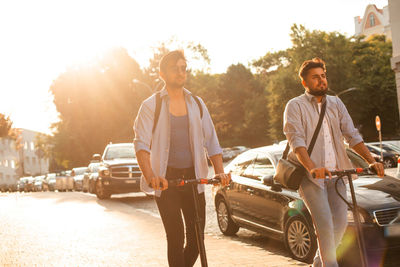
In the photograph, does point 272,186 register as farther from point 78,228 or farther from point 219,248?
point 78,228

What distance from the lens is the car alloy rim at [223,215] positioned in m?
9.52

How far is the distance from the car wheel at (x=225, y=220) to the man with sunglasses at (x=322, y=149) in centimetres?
478

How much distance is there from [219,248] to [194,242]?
4.15 metres

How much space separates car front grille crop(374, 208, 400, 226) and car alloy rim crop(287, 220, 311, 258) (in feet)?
2.84

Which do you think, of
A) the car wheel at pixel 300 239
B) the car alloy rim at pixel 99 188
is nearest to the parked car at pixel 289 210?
the car wheel at pixel 300 239

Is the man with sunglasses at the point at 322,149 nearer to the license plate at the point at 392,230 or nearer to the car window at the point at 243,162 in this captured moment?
the license plate at the point at 392,230

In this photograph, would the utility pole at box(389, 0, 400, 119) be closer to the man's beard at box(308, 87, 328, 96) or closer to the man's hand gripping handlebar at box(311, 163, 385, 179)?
the man's beard at box(308, 87, 328, 96)

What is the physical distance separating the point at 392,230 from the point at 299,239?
3.91ft

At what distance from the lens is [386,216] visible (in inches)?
255

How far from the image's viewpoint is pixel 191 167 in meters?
4.05

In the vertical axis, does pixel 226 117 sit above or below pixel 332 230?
above

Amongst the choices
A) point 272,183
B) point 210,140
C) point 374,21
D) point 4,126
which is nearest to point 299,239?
point 272,183

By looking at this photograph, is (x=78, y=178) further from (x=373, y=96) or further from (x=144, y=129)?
(x=144, y=129)

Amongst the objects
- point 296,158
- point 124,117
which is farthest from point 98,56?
point 296,158
